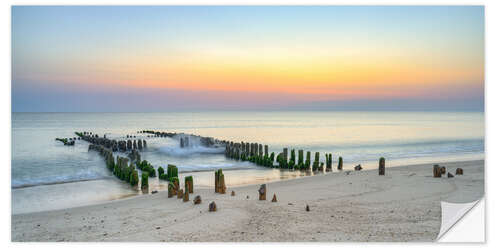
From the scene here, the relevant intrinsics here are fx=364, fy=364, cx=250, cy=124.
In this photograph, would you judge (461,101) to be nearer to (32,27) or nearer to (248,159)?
(32,27)

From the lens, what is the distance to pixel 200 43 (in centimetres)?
841

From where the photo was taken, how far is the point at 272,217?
6.48m

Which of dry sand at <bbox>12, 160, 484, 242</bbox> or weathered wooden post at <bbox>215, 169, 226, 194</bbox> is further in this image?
weathered wooden post at <bbox>215, 169, 226, 194</bbox>

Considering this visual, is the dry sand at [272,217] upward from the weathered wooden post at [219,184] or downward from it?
downward

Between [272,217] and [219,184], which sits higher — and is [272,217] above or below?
below

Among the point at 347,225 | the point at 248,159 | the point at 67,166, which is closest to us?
the point at 347,225

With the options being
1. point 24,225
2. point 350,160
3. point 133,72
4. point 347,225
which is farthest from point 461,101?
point 350,160

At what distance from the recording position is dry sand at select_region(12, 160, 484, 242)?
579 cm

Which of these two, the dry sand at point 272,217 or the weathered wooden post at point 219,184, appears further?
the weathered wooden post at point 219,184

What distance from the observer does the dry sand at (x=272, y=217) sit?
579 centimetres

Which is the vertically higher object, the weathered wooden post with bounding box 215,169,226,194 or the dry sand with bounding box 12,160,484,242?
the weathered wooden post with bounding box 215,169,226,194

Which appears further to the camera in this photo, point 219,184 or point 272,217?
point 219,184
